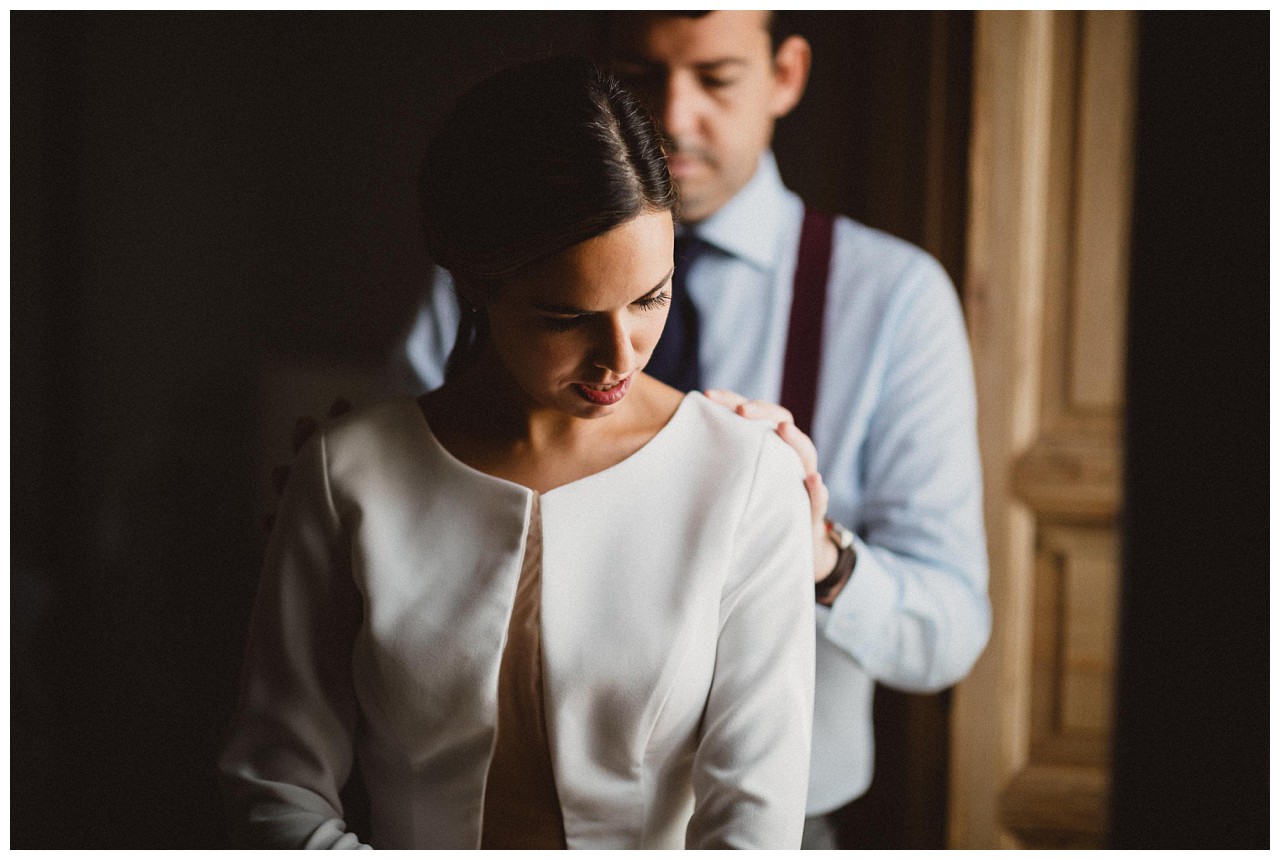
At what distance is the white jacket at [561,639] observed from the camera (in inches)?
22.3

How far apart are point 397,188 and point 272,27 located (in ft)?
0.60

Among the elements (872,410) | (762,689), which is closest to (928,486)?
(872,410)

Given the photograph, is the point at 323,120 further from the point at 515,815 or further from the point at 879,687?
the point at 879,687

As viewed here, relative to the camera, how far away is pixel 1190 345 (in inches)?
17.8

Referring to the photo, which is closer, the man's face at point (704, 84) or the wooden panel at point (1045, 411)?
the man's face at point (704, 84)

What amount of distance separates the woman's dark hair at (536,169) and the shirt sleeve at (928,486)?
0.35 meters

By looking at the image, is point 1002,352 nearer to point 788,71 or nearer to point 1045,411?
point 1045,411

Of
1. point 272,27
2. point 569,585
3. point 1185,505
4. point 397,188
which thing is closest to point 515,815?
point 569,585

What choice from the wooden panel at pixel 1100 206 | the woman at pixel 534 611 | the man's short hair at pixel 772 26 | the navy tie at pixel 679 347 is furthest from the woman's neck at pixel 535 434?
the wooden panel at pixel 1100 206

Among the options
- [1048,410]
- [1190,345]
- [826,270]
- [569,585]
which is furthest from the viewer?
[1048,410]

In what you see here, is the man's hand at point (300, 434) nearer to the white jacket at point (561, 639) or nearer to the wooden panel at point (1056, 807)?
the white jacket at point (561, 639)

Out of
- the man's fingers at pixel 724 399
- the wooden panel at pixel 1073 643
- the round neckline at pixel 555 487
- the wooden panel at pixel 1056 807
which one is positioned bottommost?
the wooden panel at pixel 1056 807

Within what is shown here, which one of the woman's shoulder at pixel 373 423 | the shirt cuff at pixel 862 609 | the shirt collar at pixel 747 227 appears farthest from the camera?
the shirt collar at pixel 747 227

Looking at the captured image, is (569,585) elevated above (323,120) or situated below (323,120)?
below
